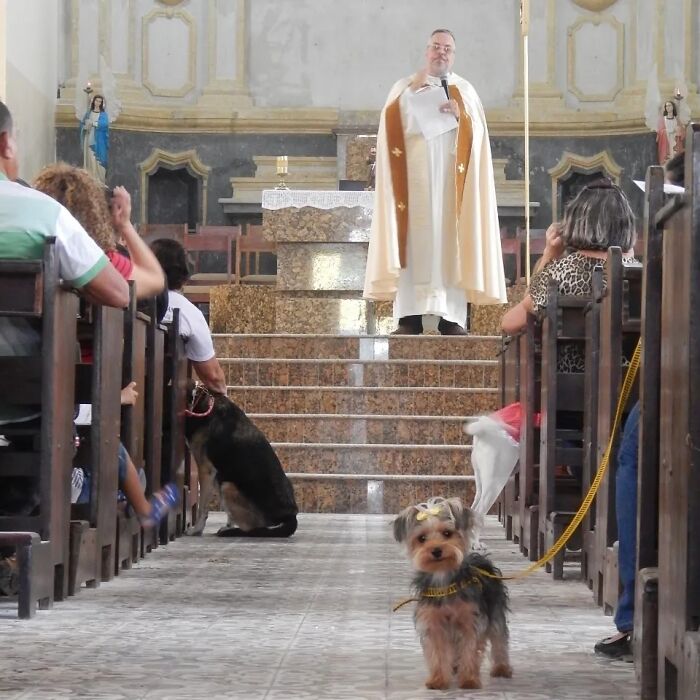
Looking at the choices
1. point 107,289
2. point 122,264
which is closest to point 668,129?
point 122,264

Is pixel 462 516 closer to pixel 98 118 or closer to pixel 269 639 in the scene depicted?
pixel 269 639

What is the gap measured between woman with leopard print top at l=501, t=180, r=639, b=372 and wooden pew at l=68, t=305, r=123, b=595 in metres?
1.64

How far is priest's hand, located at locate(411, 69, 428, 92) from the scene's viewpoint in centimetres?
1150

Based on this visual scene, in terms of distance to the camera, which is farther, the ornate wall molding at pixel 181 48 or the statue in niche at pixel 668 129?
the ornate wall molding at pixel 181 48

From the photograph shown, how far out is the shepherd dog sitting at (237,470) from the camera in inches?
273

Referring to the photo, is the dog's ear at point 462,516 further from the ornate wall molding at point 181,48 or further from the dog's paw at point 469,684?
the ornate wall molding at point 181,48

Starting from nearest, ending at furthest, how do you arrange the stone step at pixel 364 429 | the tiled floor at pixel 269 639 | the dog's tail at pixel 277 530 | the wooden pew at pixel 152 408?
the tiled floor at pixel 269 639
the wooden pew at pixel 152 408
the dog's tail at pixel 277 530
the stone step at pixel 364 429

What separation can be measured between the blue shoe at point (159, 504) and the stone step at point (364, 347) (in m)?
3.91

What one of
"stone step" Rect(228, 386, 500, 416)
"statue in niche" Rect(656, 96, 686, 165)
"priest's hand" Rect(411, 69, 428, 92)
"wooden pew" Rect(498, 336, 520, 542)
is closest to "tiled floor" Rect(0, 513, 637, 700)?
"wooden pew" Rect(498, 336, 520, 542)

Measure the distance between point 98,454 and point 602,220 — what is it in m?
1.98

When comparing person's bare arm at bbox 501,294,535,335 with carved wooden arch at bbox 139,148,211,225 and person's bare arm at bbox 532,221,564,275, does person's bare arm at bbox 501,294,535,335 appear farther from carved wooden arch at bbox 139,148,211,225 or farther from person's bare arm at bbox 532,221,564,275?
carved wooden arch at bbox 139,148,211,225

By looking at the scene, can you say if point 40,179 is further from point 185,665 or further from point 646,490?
point 646,490

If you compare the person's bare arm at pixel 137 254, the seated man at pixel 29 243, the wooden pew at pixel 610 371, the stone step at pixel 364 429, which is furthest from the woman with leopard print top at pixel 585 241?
the stone step at pixel 364 429

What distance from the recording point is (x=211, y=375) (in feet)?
23.9
